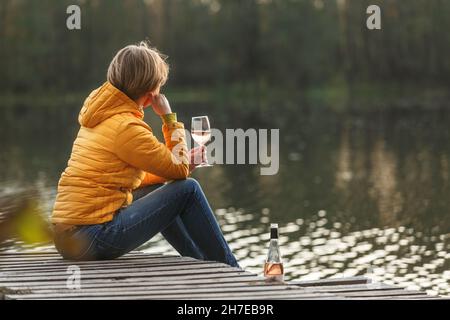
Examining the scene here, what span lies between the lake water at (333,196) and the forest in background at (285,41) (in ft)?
124

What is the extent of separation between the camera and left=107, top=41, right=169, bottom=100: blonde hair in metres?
5.59

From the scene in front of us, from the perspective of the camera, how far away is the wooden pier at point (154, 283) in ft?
16.9

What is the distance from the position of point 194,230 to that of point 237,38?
7440 cm

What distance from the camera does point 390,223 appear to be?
46.9 feet

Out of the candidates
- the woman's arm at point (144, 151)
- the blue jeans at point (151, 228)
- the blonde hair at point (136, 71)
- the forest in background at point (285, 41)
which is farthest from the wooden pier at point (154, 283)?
the forest in background at point (285, 41)

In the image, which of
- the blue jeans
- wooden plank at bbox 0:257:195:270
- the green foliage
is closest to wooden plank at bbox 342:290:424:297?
the blue jeans

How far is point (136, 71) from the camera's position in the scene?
221 inches

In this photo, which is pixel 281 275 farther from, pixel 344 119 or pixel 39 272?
pixel 344 119

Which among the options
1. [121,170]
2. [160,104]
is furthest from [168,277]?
[160,104]

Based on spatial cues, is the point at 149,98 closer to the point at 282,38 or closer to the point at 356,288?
the point at 356,288

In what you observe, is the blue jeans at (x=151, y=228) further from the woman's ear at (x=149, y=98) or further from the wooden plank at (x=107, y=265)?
the woman's ear at (x=149, y=98)

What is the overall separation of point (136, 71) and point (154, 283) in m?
1.30

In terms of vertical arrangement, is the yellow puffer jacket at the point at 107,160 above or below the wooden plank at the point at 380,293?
above
